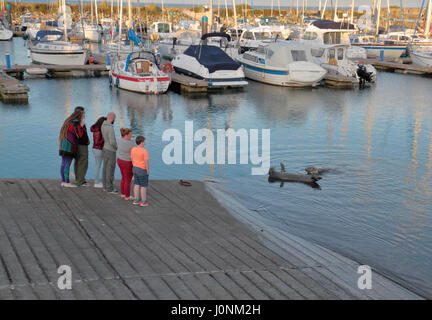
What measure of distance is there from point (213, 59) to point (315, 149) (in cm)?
1427

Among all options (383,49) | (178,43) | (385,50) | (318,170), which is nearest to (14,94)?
(318,170)

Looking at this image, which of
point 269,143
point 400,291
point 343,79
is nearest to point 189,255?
point 400,291

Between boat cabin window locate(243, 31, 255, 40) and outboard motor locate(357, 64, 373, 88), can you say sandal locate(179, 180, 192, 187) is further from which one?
boat cabin window locate(243, 31, 255, 40)

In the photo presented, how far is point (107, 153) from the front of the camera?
411 inches

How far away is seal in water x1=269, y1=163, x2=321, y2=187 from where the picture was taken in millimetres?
14078

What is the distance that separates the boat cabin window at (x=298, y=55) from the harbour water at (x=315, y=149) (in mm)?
2319

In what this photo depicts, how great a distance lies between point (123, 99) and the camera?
26.9m

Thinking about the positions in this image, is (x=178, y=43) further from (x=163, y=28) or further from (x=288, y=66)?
(x=288, y=66)

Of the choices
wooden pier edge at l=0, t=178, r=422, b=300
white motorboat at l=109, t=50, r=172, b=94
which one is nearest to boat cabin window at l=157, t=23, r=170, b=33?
white motorboat at l=109, t=50, r=172, b=94

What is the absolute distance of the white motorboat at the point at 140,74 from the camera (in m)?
27.8

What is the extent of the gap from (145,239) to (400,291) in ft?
13.1

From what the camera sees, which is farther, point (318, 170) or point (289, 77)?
point (289, 77)

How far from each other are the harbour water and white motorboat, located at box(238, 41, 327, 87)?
35.0 inches
